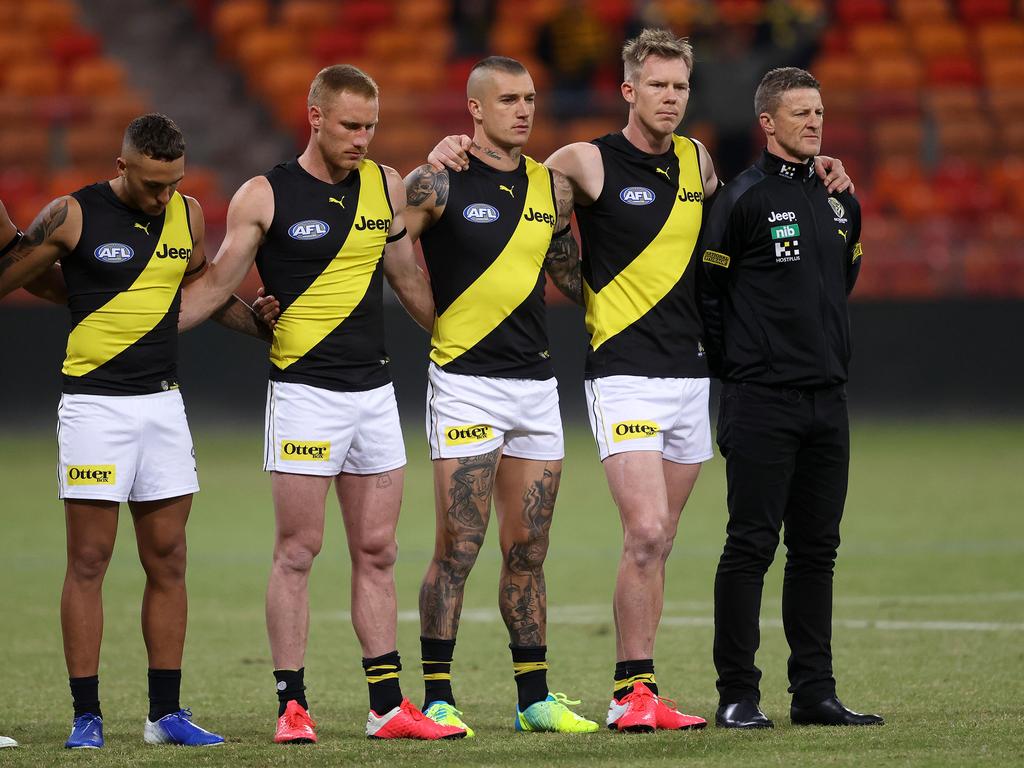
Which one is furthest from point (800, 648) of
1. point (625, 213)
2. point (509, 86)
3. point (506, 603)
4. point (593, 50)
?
point (593, 50)

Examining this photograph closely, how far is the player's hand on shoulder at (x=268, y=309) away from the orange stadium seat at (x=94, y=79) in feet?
53.1

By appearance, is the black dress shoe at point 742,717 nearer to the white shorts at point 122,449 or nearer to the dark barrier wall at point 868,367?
the white shorts at point 122,449

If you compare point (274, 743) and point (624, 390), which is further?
point (624, 390)

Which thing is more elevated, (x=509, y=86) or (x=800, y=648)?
(x=509, y=86)

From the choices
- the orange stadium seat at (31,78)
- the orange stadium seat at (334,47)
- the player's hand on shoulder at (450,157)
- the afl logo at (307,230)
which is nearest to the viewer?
the afl logo at (307,230)

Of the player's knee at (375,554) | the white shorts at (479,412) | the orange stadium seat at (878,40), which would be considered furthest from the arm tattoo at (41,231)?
the orange stadium seat at (878,40)

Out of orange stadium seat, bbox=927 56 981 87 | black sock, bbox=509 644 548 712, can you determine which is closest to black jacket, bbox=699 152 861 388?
black sock, bbox=509 644 548 712

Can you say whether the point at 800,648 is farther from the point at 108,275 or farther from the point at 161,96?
the point at 161,96

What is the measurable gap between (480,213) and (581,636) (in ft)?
9.70

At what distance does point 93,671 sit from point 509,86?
2663 millimetres

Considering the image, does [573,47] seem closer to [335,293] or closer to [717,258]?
[717,258]

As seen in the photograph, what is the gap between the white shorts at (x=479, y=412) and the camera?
614cm

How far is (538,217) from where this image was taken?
625 cm

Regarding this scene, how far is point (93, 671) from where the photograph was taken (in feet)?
19.5
